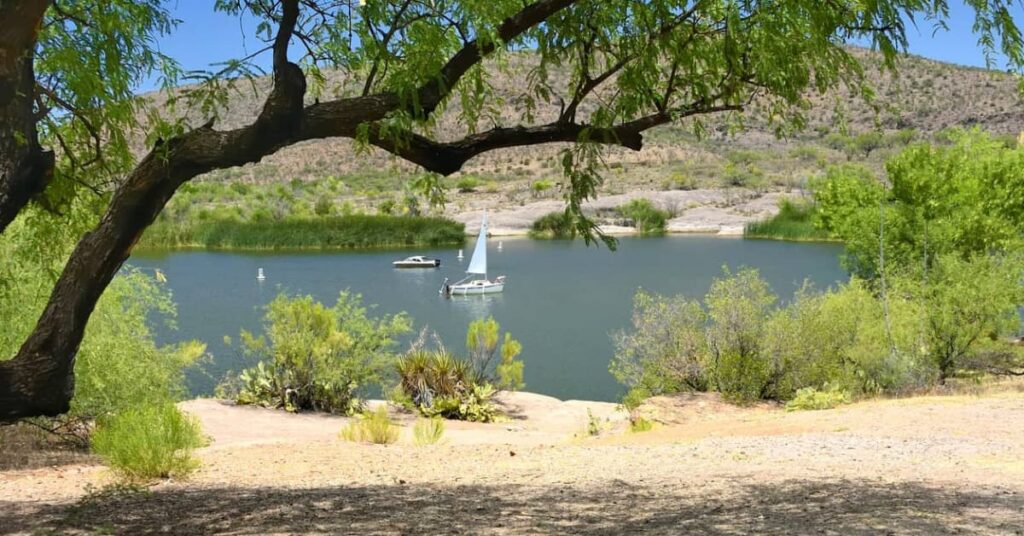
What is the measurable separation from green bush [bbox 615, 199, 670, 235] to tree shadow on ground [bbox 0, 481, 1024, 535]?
62239 millimetres

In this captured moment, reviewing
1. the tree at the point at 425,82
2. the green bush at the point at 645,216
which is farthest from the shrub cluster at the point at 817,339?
the green bush at the point at 645,216

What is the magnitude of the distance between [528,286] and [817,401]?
25381 millimetres

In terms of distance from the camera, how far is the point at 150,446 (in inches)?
369

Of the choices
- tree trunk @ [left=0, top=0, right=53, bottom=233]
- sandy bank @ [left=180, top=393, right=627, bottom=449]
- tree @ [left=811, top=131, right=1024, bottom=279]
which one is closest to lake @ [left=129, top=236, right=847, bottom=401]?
sandy bank @ [left=180, top=393, right=627, bottom=449]

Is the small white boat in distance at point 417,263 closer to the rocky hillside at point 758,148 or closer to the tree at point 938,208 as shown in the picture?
the tree at point 938,208

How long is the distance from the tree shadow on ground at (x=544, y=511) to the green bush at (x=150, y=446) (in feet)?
2.83

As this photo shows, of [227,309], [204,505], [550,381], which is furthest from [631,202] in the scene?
[204,505]

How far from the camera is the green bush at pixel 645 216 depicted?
232ft

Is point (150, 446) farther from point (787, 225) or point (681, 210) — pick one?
point (681, 210)

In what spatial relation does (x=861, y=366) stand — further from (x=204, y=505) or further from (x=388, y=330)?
(x=204, y=505)

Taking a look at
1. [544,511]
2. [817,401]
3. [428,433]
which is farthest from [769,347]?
[544,511]

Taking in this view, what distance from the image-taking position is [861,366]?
61.1 feet

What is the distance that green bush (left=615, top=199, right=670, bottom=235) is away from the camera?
232ft

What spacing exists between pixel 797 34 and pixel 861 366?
1442cm
